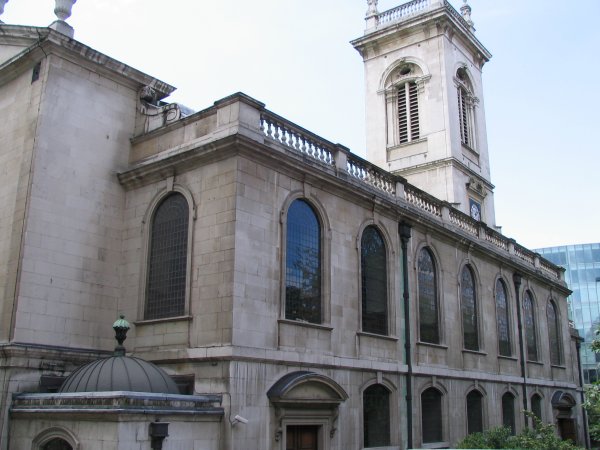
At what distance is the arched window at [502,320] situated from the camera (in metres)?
29.4

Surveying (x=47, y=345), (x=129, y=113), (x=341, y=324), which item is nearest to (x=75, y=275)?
(x=47, y=345)

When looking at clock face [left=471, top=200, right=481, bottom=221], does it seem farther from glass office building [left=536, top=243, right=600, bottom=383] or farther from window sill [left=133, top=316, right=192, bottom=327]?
glass office building [left=536, top=243, right=600, bottom=383]

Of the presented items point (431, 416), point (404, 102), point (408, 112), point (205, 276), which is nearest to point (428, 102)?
point (408, 112)

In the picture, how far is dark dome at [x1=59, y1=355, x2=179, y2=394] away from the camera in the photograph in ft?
50.0

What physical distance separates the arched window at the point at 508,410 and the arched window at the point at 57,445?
18.9 m

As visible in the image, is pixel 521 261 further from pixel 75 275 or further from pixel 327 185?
pixel 75 275

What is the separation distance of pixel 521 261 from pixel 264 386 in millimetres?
19807

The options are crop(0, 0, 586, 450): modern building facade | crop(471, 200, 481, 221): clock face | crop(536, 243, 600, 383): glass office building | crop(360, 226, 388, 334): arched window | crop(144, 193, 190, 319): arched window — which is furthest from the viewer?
crop(536, 243, 600, 383): glass office building

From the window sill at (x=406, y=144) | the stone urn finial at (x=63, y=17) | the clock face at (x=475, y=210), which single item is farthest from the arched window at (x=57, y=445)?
the clock face at (x=475, y=210)

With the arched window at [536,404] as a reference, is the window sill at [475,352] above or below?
above

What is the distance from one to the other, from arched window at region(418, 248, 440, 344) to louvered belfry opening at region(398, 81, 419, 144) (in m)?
12.5

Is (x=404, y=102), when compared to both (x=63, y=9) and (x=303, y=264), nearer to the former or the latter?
(x=303, y=264)

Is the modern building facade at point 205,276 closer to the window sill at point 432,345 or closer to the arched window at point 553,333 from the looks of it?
the window sill at point 432,345

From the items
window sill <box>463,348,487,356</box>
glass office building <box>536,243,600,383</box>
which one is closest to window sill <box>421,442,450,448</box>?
window sill <box>463,348,487,356</box>
